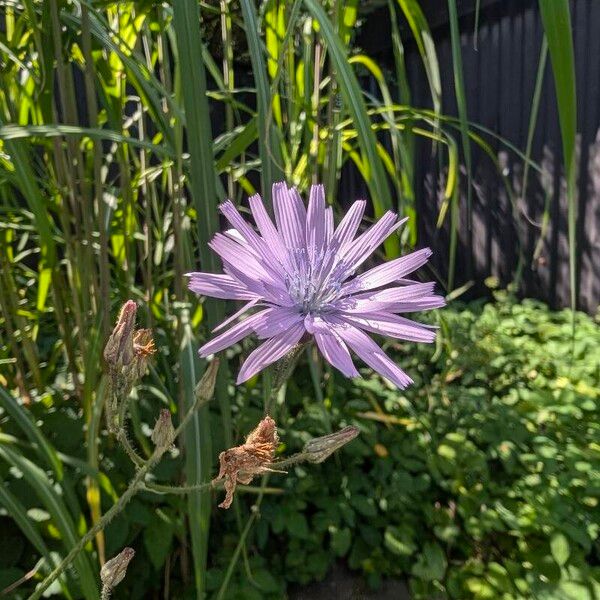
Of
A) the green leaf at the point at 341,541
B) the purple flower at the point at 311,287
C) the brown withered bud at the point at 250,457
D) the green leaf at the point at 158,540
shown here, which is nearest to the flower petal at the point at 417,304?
the purple flower at the point at 311,287

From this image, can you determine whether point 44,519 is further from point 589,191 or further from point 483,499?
point 589,191

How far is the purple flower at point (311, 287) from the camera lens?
338mm

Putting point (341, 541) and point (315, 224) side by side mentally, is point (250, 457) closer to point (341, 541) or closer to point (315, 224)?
point (315, 224)

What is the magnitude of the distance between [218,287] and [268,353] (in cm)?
5

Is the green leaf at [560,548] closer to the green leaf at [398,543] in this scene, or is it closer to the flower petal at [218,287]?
the green leaf at [398,543]

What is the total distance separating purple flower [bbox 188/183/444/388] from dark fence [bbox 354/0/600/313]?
5.39ft

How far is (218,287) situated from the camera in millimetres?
358

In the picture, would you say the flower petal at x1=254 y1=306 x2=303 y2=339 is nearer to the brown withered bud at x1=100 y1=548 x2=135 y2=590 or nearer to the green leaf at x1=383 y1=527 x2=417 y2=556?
the brown withered bud at x1=100 y1=548 x2=135 y2=590

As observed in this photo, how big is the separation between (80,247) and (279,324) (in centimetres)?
54

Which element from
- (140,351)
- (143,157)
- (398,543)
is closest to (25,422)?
(140,351)

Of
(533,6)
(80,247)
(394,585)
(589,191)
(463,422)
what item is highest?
(533,6)

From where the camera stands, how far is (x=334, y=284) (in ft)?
1.37

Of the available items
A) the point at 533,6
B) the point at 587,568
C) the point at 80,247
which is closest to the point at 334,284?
the point at 80,247

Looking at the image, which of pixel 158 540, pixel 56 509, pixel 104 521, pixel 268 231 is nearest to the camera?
pixel 104 521
